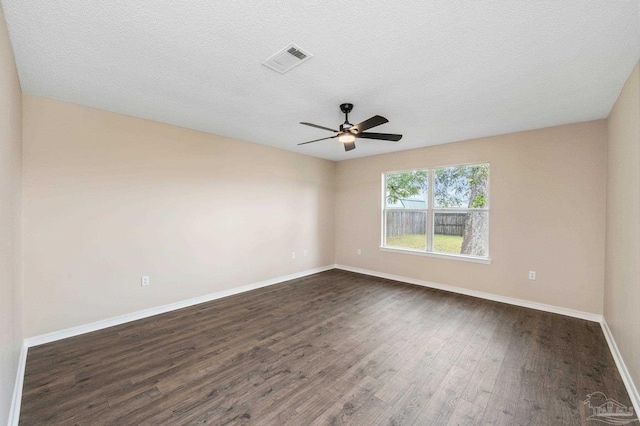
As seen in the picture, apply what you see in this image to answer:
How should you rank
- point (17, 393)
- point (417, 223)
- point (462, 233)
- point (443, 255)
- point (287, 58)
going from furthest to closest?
point (417, 223), point (443, 255), point (462, 233), point (287, 58), point (17, 393)

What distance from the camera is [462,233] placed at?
4391 mm

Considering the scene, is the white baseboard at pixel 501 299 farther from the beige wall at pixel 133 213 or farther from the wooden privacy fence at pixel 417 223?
the beige wall at pixel 133 213

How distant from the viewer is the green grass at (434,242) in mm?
4461

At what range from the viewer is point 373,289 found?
454 centimetres

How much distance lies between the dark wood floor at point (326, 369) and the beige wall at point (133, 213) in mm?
463

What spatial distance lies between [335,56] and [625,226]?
116 inches

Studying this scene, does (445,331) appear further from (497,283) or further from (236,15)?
(236,15)

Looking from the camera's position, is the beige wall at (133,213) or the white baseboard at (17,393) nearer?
the white baseboard at (17,393)

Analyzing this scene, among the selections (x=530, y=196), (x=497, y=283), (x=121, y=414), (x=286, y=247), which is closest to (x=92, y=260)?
(x=121, y=414)

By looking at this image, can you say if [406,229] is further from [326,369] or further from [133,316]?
[133,316]

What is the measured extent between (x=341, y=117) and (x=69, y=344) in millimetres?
3868

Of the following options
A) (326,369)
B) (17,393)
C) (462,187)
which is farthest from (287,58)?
(462,187)

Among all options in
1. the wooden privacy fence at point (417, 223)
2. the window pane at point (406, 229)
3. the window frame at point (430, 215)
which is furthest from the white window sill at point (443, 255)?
the wooden privacy fence at point (417, 223)

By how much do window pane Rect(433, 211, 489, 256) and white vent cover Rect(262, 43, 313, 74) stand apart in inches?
145
